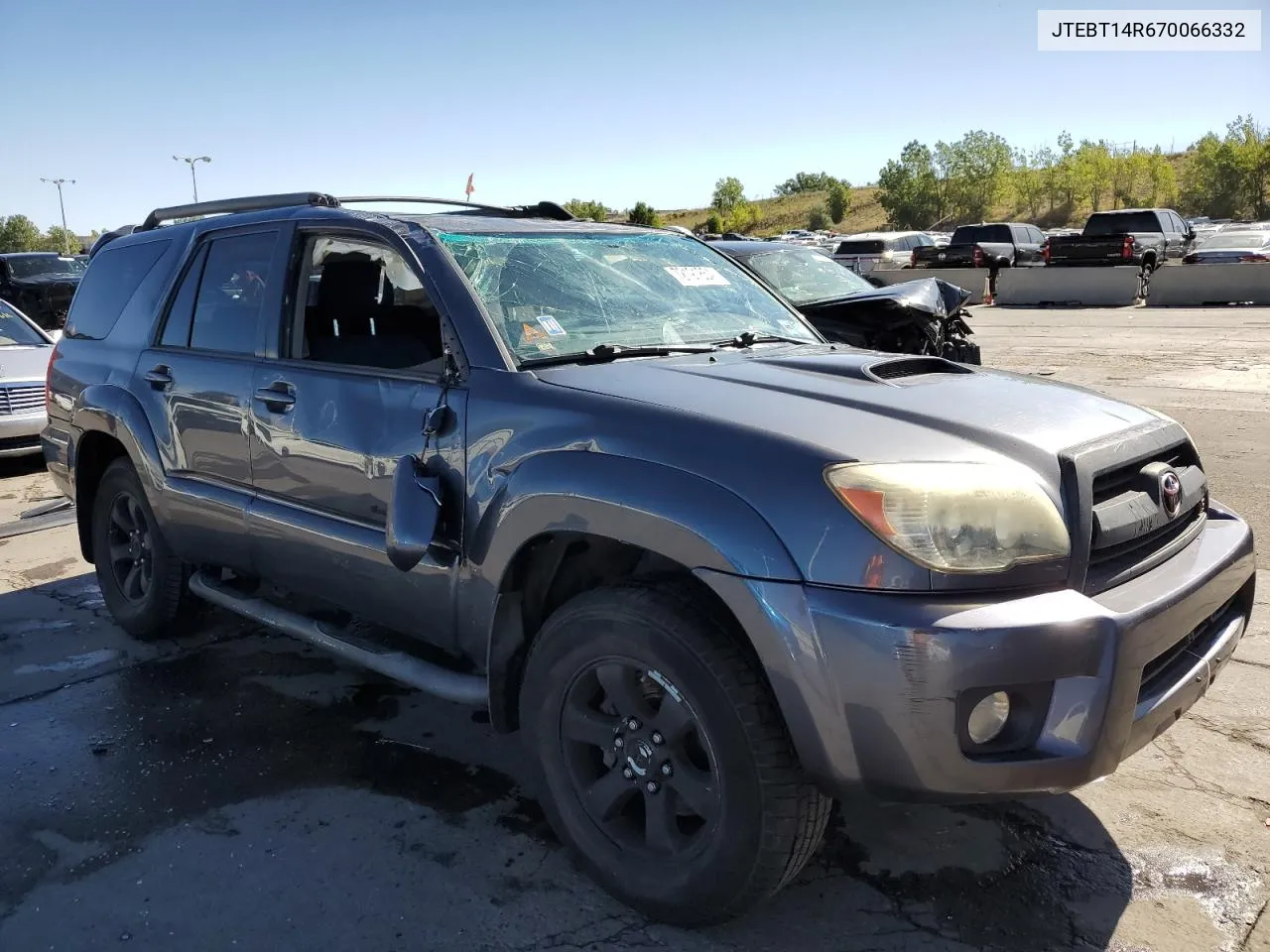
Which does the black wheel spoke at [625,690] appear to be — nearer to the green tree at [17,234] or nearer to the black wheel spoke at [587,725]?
the black wheel spoke at [587,725]

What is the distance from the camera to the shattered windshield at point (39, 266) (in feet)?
71.5

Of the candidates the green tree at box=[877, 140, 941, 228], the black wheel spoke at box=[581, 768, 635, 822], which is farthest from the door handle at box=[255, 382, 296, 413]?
the green tree at box=[877, 140, 941, 228]

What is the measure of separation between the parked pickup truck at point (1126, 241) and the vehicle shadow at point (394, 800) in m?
24.4

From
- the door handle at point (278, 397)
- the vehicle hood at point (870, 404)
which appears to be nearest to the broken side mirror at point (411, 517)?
the vehicle hood at point (870, 404)

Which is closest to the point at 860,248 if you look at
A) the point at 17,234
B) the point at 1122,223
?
the point at 1122,223

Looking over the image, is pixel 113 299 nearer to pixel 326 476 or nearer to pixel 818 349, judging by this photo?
pixel 326 476

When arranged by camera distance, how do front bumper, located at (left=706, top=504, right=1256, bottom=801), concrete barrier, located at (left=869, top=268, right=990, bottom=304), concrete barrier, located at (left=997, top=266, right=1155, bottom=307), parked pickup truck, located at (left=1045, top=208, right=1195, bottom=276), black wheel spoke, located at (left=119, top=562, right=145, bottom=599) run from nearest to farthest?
front bumper, located at (left=706, top=504, right=1256, bottom=801)
black wheel spoke, located at (left=119, top=562, right=145, bottom=599)
concrete barrier, located at (left=997, top=266, right=1155, bottom=307)
parked pickup truck, located at (left=1045, top=208, right=1195, bottom=276)
concrete barrier, located at (left=869, top=268, right=990, bottom=304)

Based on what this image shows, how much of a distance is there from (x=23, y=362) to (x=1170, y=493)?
9.25 m

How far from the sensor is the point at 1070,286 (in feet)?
78.1

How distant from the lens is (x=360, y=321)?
387 centimetres

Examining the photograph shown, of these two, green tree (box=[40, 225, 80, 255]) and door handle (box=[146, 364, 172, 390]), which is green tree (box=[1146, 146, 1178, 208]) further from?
green tree (box=[40, 225, 80, 255])

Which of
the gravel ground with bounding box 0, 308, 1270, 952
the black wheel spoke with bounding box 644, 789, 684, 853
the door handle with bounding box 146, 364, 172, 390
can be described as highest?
the door handle with bounding box 146, 364, 172, 390

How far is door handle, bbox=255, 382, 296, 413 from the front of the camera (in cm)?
356

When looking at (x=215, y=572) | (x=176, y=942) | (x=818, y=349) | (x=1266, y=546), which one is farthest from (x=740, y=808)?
(x=1266, y=546)
